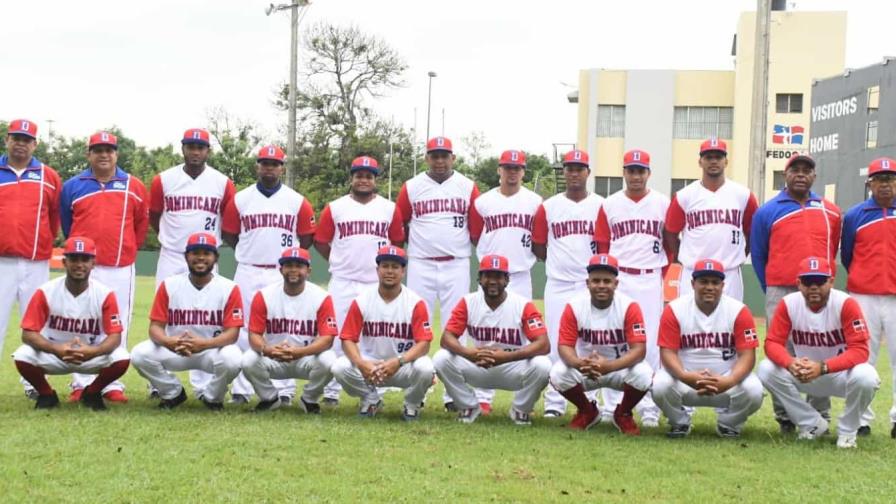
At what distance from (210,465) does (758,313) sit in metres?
16.4

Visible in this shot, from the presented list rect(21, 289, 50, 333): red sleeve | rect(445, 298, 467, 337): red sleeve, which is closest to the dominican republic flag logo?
rect(445, 298, 467, 337): red sleeve

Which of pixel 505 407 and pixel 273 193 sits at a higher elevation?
pixel 273 193

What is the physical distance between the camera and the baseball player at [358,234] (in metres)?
8.57

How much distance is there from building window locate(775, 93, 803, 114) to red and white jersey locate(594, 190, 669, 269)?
33483 millimetres

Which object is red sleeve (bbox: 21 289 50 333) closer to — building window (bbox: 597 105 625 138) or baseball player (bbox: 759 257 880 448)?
baseball player (bbox: 759 257 880 448)

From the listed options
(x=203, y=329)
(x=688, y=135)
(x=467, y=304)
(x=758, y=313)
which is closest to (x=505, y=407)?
(x=467, y=304)

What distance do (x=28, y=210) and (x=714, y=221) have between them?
5.58m

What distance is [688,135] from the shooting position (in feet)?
135

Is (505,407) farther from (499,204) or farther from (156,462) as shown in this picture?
(156,462)

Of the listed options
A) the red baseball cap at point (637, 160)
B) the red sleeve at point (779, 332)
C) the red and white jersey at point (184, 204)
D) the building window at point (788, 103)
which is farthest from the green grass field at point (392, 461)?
the building window at point (788, 103)

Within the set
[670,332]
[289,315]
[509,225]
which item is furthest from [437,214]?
[670,332]

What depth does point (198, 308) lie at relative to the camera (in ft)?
25.0

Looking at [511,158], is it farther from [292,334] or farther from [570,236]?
[292,334]

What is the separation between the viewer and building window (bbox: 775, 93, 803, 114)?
128 ft
